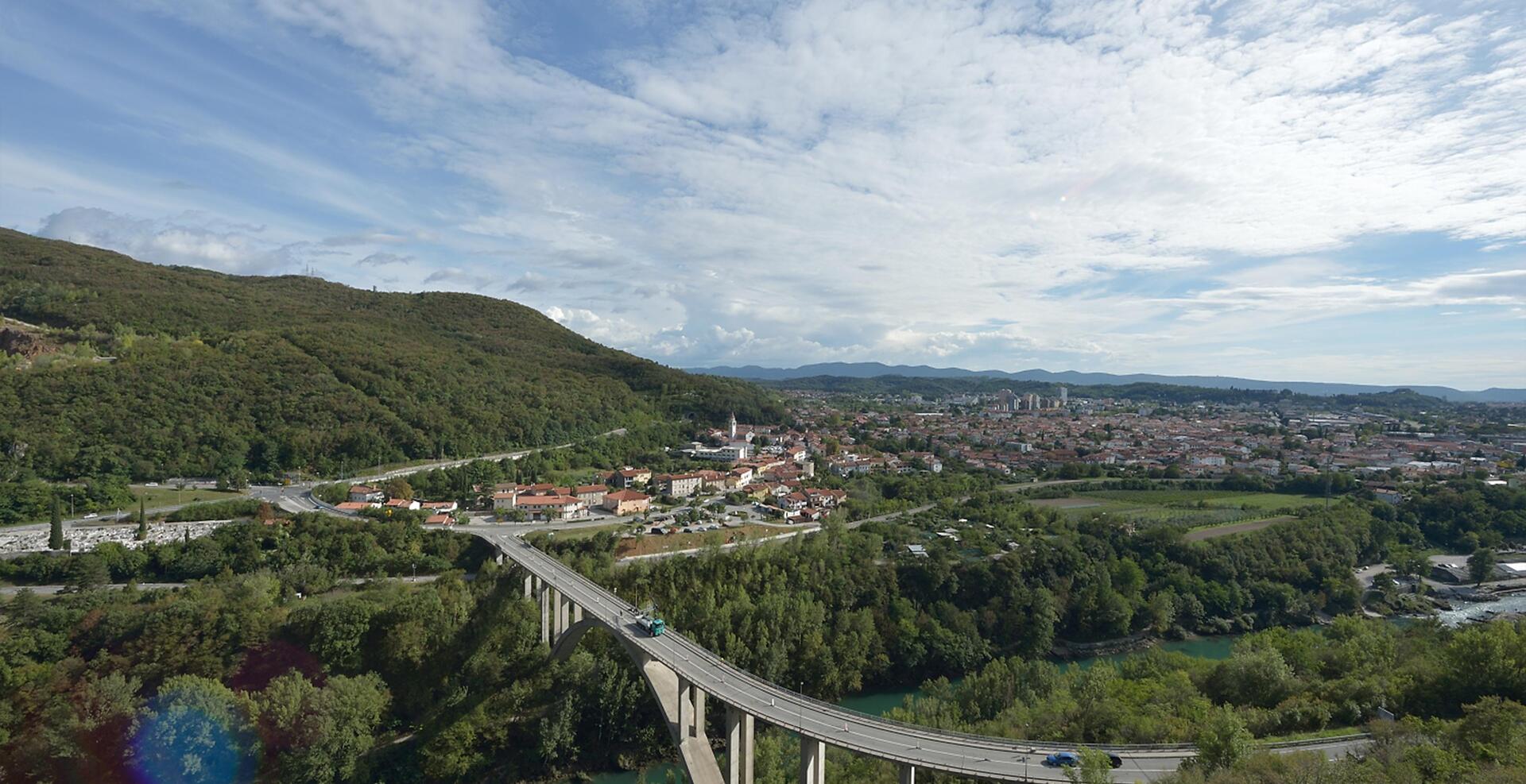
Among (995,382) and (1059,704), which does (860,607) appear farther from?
(995,382)

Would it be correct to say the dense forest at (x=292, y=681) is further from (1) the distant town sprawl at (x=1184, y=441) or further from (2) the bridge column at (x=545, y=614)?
(1) the distant town sprawl at (x=1184, y=441)

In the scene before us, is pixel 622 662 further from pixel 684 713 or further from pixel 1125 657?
pixel 1125 657

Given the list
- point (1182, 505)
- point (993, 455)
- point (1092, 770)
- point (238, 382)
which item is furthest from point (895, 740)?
point (993, 455)

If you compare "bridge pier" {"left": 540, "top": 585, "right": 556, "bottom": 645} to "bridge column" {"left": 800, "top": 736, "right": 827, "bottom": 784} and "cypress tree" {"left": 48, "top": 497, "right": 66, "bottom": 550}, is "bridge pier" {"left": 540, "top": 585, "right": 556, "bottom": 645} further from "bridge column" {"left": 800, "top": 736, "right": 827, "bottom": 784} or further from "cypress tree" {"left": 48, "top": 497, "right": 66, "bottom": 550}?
"cypress tree" {"left": 48, "top": 497, "right": 66, "bottom": 550}

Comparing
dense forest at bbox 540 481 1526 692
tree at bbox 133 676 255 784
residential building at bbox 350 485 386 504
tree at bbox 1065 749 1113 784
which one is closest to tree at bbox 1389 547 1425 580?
dense forest at bbox 540 481 1526 692

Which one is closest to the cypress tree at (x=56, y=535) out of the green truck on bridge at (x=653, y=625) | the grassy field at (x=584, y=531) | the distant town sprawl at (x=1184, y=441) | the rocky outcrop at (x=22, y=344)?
the grassy field at (x=584, y=531)

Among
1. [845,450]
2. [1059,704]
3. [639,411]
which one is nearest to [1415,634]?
[1059,704]
